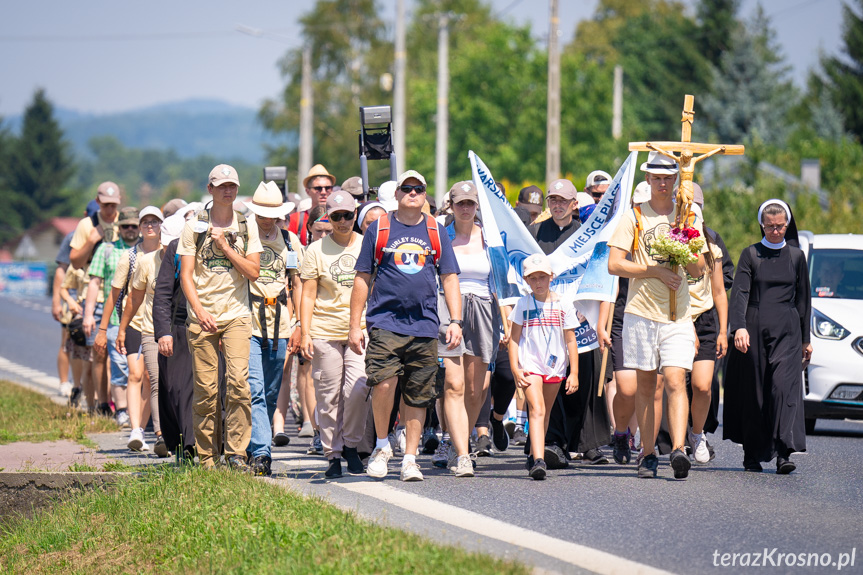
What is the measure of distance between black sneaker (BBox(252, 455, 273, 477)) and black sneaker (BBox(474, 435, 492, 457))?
2.03m

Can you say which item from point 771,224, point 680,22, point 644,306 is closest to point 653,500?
point 644,306

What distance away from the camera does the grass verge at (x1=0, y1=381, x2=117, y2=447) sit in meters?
11.8

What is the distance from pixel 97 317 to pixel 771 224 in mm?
7063

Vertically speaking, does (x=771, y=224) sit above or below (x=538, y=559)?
above

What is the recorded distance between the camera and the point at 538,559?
629 cm

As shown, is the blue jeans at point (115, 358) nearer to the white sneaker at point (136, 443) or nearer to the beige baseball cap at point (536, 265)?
the white sneaker at point (136, 443)

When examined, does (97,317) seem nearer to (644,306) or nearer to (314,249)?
(314,249)

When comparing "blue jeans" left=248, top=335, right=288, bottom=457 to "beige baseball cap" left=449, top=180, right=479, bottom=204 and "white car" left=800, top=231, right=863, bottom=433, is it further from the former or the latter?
"white car" left=800, top=231, right=863, bottom=433

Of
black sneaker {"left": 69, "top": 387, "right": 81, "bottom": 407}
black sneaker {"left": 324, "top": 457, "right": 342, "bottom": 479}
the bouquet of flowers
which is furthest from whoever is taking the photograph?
black sneaker {"left": 69, "top": 387, "right": 81, "bottom": 407}

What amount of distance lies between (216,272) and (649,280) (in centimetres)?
305

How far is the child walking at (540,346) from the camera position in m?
9.18

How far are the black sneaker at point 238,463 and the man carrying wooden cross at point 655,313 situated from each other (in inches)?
110

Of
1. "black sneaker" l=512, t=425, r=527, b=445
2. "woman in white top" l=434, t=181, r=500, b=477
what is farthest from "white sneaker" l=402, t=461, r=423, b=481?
"black sneaker" l=512, t=425, r=527, b=445

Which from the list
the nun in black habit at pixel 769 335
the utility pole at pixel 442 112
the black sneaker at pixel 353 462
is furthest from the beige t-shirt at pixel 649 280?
the utility pole at pixel 442 112
